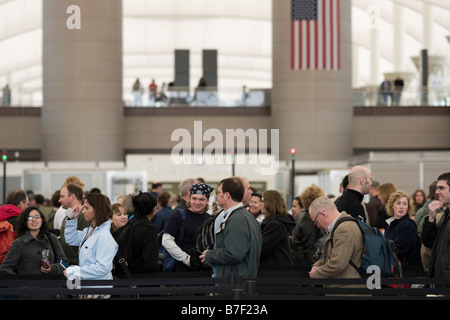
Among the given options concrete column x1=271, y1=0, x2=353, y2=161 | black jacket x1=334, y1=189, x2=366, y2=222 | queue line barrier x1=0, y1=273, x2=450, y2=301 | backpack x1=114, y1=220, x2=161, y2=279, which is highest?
concrete column x1=271, y1=0, x2=353, y2=161

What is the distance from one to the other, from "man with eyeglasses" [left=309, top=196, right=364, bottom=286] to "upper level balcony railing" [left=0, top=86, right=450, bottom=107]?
1411 inches

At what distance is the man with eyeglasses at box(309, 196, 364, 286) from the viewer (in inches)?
313

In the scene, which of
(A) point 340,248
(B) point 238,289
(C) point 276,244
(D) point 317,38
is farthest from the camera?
(D) point 317,38

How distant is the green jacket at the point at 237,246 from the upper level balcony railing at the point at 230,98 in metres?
35.4

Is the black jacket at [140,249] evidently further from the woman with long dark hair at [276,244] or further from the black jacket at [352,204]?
the black jacket at [352,204]

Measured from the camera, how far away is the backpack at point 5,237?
32.3ft

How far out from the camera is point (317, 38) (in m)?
33.7

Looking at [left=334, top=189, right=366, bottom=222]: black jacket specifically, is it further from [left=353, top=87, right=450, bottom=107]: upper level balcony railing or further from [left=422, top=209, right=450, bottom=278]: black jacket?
[left=353, top=87, right=450, bottom=107]: upper level balcony railing

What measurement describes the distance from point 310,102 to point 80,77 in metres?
10.9

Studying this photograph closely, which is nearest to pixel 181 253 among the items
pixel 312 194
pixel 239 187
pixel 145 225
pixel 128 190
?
pixel 145 225

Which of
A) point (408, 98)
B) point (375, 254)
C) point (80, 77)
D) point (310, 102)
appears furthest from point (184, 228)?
point (408, 98)

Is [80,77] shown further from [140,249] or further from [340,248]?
[340,248]

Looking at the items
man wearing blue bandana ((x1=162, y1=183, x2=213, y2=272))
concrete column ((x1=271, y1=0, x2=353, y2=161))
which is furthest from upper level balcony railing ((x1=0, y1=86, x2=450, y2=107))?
man wearing blue bandana ((x1=162, y1=183, x2=213, y2=272))

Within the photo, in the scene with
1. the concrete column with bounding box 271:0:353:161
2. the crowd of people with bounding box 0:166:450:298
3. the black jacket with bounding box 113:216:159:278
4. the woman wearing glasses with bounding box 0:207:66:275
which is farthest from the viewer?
the concrete column with bounding box 271:0:353:161
